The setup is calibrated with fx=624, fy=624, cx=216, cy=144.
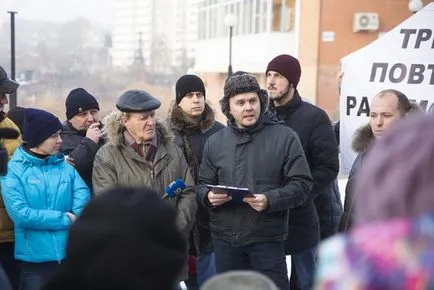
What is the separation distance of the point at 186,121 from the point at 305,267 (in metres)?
1.28

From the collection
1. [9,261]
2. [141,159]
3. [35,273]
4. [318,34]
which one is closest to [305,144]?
[141,159]

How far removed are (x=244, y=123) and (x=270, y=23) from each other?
23.8 metres

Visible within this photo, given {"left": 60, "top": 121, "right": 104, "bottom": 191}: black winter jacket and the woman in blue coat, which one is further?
{"left": 60, "top": 121, "right": 104, "bottom": 191}: black winter jacket

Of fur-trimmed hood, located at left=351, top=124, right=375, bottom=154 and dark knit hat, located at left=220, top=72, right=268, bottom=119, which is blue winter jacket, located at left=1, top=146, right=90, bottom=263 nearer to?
dark knit hat, located at left=220, top=72, right=268, bottom=119

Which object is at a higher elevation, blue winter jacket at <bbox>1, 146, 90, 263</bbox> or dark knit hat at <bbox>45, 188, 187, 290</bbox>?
dark knit hat at <bbox>45, 188, 187, 290</bbox>

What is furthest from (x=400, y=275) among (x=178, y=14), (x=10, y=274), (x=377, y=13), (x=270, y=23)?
(x=178, y=14)

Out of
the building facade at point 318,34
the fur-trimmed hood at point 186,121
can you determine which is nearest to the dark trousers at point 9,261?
the fur-trimmed hood at point 186,121

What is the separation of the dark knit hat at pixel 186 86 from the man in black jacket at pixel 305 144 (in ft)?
1.56

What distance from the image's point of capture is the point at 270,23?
26.7 m

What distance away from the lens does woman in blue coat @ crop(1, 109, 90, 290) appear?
11.2 ft

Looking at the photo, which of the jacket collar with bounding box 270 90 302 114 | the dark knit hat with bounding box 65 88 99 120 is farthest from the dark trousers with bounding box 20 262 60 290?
the jacket collar with bounding box 270 90 302 114

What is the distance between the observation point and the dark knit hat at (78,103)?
4250mm

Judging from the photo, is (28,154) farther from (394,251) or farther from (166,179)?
(394,251)

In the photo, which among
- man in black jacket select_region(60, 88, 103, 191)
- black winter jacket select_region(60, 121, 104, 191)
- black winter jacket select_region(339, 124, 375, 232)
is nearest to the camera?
black winter jacket select_region(339, 124, 375, 232)
